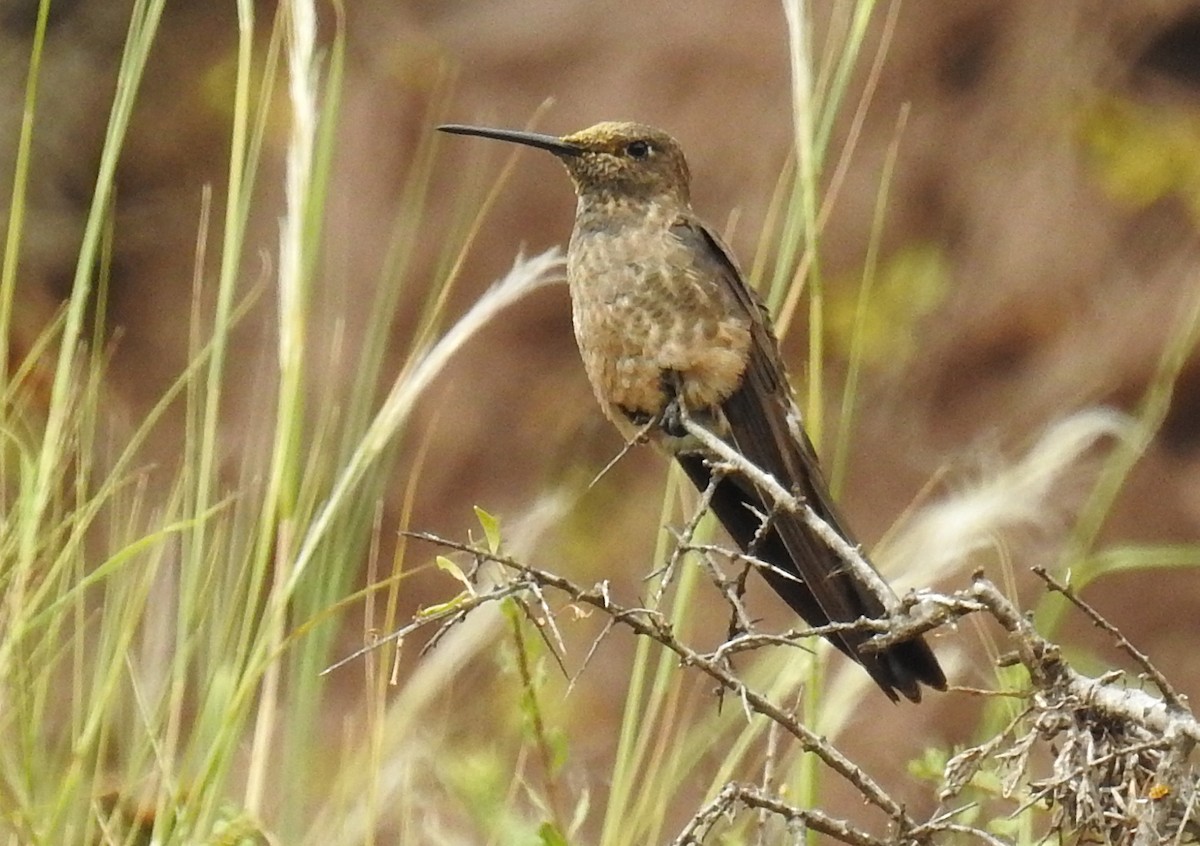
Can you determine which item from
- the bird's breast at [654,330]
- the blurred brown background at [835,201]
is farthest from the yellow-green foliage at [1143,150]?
the bird's breast at [654,330]

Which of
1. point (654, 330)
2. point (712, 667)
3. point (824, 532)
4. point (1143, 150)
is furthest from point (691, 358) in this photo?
point (1143, 150)

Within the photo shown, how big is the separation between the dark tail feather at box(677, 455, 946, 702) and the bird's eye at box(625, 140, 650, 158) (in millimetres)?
512

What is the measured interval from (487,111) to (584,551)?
1217 mm

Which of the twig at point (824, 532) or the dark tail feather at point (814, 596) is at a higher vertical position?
the twig at point (824, 532)

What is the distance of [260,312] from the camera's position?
4820 mm

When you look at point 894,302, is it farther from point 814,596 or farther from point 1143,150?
point 814,596

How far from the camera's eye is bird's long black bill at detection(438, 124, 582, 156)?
2.43m

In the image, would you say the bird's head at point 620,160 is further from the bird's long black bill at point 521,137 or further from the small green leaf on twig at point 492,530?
the small green leaf on twig at point 492,530

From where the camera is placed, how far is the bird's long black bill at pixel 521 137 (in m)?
2.43

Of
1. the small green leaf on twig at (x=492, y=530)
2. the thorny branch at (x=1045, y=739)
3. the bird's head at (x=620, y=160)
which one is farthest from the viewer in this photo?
the bird's head at (x=620, y=160)

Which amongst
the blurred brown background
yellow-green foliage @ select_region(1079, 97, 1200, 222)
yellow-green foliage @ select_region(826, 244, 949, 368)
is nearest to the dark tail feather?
the blurred brown background

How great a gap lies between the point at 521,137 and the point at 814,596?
810mm

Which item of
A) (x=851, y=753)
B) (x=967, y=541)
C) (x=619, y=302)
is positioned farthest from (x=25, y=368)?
(x=851, y=753)

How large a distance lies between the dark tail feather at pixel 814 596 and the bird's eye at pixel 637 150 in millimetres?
512
